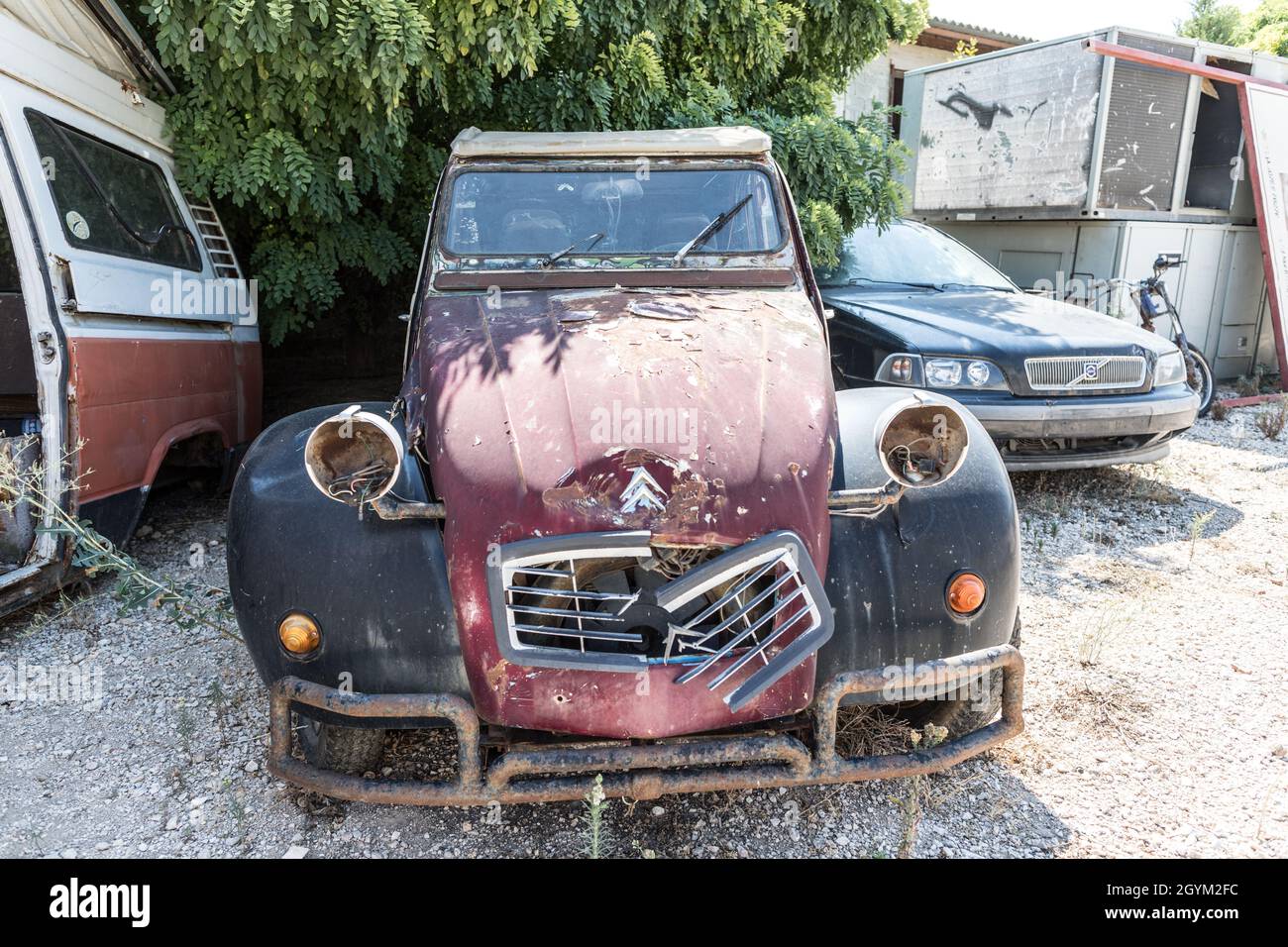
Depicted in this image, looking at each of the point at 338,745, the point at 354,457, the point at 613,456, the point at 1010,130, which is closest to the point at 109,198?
the point at 354,457

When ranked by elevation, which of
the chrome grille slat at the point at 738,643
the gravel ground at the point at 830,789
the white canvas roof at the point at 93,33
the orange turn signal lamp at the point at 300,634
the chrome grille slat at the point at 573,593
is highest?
the white canvas roof at the point at 93,33

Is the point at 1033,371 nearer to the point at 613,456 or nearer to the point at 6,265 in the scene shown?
the point at 613,456

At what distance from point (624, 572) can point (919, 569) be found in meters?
0.84

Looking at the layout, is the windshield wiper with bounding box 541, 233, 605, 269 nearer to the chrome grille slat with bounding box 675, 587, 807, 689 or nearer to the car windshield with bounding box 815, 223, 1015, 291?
the chrome grille slat with bounding box 675, 587, 807, 689

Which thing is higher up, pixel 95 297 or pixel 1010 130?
pixel 1010 130

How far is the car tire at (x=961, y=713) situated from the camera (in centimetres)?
280

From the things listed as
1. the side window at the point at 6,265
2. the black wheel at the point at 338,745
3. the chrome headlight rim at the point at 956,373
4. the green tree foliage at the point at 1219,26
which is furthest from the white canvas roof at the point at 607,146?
the green tree foliage at the point at 1219,26

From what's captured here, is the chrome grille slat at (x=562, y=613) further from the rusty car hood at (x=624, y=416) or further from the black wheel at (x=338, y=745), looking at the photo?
the black wheel at (x=338, y=745)

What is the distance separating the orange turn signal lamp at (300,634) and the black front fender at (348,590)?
0.02 meters

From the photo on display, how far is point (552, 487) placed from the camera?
2.36 metres

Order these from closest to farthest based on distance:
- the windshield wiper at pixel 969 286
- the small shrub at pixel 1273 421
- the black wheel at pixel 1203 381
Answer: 1. the windshield wiper at pixel 969 286
2. the small shrub at pixel 1273 421
3. the black wheel at pixel 1203 381

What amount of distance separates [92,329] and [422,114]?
299 centimetres

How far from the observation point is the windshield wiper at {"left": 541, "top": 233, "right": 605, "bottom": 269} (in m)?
3.60

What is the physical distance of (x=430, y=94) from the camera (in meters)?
5.45
